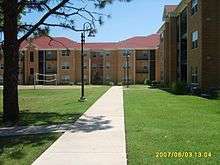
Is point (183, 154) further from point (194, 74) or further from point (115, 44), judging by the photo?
point (115, 44)

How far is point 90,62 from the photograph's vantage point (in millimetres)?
93438

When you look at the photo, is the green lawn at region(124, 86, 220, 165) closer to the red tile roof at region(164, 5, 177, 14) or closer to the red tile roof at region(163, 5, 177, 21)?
the red tile roof at region(163, 5, 177, 21)

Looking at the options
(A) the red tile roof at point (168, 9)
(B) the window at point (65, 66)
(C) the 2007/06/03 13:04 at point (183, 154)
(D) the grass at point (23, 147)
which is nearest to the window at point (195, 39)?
(A) the red tile roof at point (168, 9)

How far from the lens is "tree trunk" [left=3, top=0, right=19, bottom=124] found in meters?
17.6

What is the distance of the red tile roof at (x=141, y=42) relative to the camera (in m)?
90.2

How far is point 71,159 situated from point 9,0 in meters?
9.30

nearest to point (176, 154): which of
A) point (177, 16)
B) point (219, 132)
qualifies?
point (219, 132)

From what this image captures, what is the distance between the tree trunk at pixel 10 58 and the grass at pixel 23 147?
14.4 ft

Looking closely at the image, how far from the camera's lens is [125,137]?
12.8 meters

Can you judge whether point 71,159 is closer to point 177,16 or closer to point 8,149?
point 8,149

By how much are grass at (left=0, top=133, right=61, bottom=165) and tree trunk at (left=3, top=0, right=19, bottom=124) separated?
439 cm

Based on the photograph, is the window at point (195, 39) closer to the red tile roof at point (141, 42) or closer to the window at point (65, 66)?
the red tile roof at point (141, 42)

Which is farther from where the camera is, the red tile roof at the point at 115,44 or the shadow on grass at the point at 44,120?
the red tile roof at the point at 115,44

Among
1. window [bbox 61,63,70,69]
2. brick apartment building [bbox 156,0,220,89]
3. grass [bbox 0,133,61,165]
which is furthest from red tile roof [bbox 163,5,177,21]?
grass [bbox 0,133,61,165]
